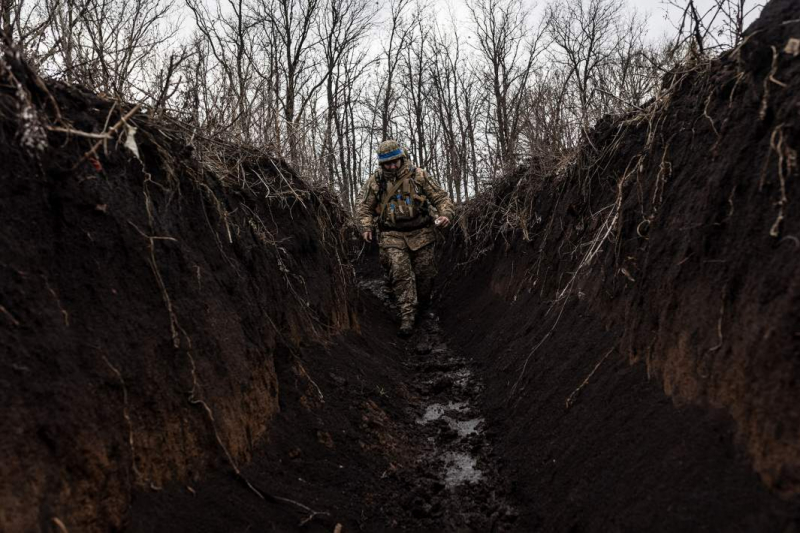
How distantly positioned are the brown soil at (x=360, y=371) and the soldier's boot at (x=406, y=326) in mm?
2575

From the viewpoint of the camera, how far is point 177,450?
2.18 m

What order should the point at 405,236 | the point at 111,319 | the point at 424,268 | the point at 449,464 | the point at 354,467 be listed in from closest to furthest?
the point at 111,319 < the point at 354,467 < the point at 449,464 < the point at 405,236 < the point at 424,268

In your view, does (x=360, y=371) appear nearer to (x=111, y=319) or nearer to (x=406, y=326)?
(x=111, y=319)

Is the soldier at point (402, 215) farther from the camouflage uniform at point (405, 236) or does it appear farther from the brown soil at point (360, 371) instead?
the brown soil at point (360, 371)

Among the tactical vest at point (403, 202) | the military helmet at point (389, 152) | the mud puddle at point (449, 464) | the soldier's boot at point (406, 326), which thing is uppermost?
the military helmet at point (389, 152)

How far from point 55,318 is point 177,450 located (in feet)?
2.41

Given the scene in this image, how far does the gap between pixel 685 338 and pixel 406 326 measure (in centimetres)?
494

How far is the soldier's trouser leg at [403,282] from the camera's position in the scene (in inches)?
281

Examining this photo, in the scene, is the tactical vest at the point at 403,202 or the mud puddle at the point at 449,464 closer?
the mud puddle at the point at 449,464

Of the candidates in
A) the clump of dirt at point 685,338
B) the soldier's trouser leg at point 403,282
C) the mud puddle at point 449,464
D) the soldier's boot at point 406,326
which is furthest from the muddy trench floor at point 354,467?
the soldier's trouser leg at point 403,282

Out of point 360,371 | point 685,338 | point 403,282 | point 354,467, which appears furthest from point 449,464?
point 403,282

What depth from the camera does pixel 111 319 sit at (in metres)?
2.14

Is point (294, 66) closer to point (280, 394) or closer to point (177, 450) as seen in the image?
point (280, 394)

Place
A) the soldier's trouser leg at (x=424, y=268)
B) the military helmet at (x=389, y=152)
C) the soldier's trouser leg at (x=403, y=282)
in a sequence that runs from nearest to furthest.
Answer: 1. the military helmet at (x=389, y=152)
2. the soldier's trouser leg at (x=403, y=282)
3. the soldier's trouser leg at (x=424, y=268)
